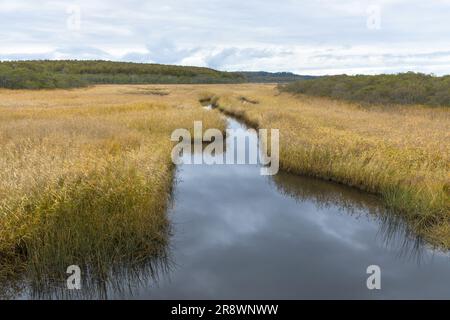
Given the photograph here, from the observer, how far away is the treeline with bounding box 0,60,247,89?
5494 centimetres

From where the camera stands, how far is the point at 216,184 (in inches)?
541

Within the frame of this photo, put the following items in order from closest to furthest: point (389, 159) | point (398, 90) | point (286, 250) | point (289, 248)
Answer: point (286, 250) < point (289, 248) < point (389, 159) < point (398, 90)

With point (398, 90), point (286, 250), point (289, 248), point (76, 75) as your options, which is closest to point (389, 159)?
point (289, 248)

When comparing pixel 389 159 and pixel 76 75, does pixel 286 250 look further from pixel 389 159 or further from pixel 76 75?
pixel 76 75

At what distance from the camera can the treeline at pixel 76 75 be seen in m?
54.9

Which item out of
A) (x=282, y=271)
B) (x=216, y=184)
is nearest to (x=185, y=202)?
(x=216, y=184)

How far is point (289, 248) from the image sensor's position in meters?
8.77

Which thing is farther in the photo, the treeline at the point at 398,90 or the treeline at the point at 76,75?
the treeline at the point at 76,75

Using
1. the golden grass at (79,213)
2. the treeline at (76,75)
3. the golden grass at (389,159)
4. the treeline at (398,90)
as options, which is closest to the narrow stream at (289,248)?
the golden grass at (389,159)

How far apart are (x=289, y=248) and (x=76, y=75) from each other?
90.1 meters

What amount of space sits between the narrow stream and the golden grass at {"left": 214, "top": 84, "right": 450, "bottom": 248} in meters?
0.50

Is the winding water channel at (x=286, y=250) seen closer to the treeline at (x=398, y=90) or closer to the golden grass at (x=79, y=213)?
the golden grass at (x=79, y=213)

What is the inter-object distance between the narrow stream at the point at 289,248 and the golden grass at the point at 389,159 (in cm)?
50
